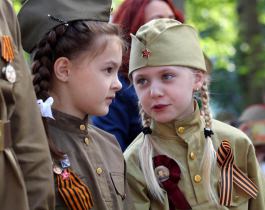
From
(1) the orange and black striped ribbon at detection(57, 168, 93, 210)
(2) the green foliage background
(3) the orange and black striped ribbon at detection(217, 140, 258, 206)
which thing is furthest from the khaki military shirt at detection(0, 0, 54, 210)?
(2) the green foliage background

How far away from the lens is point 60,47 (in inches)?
115

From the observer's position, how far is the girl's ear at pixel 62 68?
293 centimetres

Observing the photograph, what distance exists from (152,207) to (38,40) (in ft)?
3.39

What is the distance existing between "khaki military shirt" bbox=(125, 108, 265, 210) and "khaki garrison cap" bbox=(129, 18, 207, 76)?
0.31m

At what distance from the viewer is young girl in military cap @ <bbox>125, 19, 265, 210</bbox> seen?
330cm

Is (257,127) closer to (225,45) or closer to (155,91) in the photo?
(155,91)

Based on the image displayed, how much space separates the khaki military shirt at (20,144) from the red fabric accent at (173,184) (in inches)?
41.0

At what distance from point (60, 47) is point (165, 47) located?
0.70 metres

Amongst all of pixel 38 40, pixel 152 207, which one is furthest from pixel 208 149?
pixel 38 40

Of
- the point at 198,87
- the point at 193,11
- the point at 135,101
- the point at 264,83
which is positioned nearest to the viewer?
the point at 198,87

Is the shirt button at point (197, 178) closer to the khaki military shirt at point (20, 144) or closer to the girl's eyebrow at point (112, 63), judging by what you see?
the girl's eyebrow at point (112, 63)

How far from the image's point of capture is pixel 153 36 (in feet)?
11.3

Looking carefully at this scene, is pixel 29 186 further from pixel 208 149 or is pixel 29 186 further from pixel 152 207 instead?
pixel 208 149

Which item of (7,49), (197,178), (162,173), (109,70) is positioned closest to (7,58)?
(7,49)
